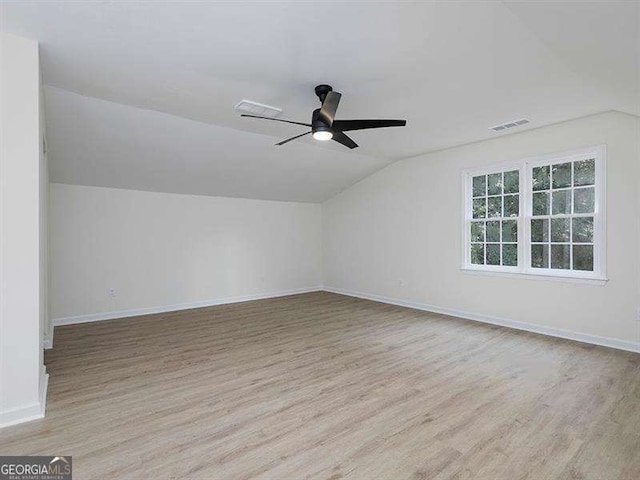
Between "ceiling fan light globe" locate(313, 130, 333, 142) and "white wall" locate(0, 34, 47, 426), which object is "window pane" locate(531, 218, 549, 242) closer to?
"ceiling fan light globe" locate(313, 130, 333, 142)

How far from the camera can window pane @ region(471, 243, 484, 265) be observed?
17.4 ft

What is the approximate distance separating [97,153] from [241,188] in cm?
244

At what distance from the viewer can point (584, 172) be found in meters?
4.22

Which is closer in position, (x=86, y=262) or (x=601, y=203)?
(x=601, y=203)

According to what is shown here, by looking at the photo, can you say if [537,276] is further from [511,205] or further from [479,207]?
[479,207]

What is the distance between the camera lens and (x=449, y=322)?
5.11m

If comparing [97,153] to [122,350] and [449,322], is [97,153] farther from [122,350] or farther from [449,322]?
[449,322]

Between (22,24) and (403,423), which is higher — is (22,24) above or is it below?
above

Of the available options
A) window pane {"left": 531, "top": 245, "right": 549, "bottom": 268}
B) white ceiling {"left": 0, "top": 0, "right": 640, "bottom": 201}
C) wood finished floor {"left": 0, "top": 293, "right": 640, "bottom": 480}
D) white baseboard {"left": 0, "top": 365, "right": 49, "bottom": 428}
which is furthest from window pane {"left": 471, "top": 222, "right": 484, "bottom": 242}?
white baseboard {"left": 0, "top": 365, "right": 49, "bottom": 428}

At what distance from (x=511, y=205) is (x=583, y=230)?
37.5 inches

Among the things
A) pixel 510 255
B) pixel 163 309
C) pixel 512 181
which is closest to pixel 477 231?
pixel 510 255

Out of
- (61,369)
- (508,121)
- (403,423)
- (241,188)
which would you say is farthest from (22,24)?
(508,121)

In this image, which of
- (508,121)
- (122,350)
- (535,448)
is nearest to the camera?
(535,448)

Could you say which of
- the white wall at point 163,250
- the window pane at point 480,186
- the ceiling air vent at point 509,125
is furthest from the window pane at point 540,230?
the white wall at point 163,250
